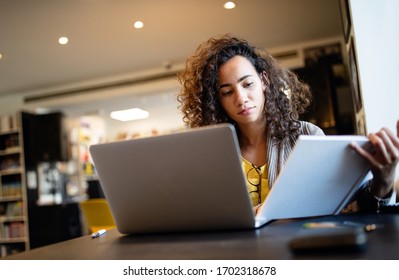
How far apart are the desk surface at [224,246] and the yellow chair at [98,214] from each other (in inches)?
110

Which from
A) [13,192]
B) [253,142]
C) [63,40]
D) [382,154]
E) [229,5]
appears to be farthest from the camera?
[13,192]

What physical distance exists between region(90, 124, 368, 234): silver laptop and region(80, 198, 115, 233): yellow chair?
Answer: 2.86m

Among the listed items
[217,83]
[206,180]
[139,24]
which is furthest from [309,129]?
[139,24]

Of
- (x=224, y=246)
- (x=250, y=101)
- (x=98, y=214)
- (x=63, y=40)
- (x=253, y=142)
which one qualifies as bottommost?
(x=98, y=214)

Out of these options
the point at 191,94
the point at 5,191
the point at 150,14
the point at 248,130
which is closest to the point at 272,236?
the point at 248,130

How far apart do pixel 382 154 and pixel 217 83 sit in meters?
0.67

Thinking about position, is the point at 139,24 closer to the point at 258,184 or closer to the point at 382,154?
the point at 258,184

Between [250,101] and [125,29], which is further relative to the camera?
[125,29]

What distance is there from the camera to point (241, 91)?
1235mm

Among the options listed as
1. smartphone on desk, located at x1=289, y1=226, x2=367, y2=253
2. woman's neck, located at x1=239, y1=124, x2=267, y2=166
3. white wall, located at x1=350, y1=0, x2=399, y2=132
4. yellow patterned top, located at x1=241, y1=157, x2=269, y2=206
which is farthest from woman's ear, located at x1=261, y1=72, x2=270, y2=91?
smartphone on desk, located at x1=289, y1=226, x2=367, y2=253

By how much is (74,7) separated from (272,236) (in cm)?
174

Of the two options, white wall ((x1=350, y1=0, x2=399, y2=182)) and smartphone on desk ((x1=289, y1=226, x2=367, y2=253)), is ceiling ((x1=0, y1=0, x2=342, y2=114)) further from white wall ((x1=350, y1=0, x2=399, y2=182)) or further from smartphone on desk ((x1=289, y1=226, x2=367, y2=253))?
smartphone on desk ((x1=289, y1=226, x2=367, y2=253))

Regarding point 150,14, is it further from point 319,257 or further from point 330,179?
point 319,257

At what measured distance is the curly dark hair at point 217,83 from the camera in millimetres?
1356
